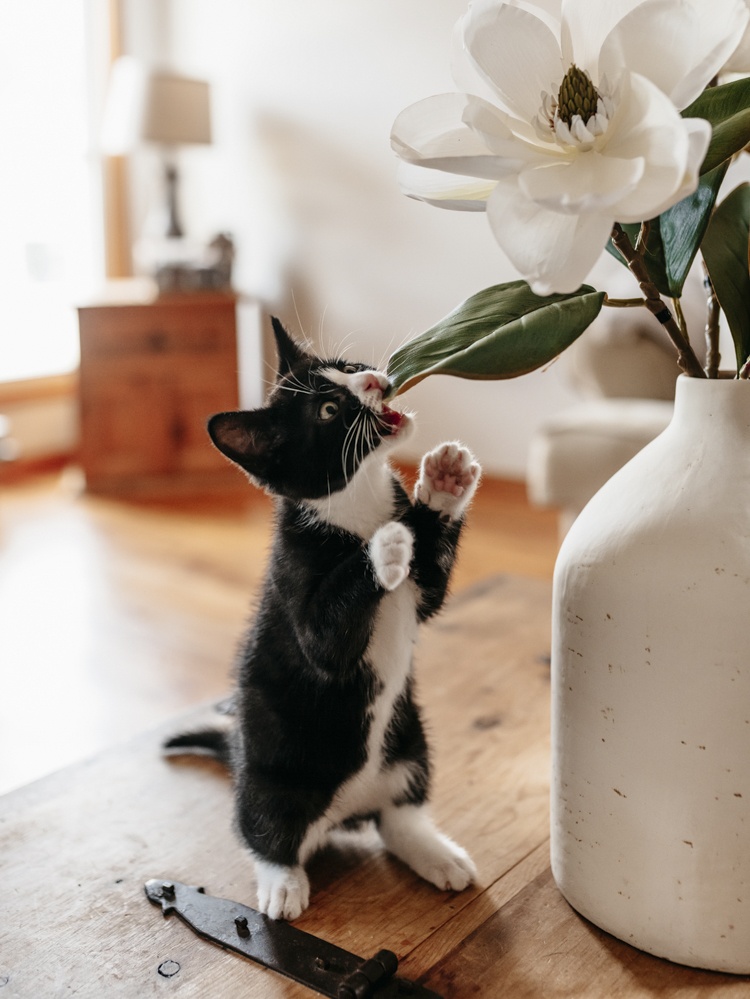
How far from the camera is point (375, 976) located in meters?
0.56

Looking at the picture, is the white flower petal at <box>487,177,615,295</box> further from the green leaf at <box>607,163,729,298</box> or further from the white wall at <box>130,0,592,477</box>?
the white wall at <box>130,0,592,477</box>

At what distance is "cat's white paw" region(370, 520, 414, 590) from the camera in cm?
64

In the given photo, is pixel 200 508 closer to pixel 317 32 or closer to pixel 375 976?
pixel 317 32

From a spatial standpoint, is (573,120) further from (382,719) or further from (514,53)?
(382,719)

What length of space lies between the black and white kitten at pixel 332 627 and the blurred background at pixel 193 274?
1392 mm

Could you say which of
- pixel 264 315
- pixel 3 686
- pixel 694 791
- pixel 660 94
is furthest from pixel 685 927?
pixel 264 315

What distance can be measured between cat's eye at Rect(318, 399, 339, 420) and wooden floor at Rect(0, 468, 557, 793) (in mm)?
1061

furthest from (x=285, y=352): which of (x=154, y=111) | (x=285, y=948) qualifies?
(x=154, y=111)

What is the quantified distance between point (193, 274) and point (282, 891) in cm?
280

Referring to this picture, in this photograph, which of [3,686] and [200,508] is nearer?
[3,686]

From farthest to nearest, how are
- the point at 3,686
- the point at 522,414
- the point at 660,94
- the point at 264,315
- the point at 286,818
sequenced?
the point at 264,315
the point at 522,414
the point at 3,686
the point at 286,818
the point at 660,94

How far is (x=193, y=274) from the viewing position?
3.19 meters

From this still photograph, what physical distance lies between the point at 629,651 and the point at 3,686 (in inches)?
61.1

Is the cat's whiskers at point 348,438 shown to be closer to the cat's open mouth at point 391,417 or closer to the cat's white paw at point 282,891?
the cat's open mouth at point 391,417
